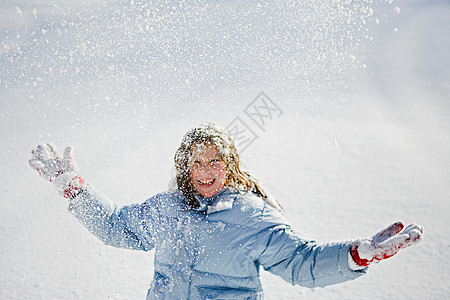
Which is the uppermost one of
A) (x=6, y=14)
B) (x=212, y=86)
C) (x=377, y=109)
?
(x=6, y=14)

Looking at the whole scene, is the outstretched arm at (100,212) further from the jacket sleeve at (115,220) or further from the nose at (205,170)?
the nose at (205,170)

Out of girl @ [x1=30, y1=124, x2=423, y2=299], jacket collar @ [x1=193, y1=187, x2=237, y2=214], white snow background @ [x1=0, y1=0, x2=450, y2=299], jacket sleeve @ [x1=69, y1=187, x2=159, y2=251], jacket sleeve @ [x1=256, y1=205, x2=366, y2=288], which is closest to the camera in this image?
jacket sleeve @ [x1=256, y1=205, x2=366, y2=288]

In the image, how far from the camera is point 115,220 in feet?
5.70

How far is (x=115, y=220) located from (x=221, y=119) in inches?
86.0

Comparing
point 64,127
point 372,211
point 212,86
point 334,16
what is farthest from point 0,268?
point 334,16

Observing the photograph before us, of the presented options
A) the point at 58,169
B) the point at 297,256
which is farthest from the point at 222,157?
the point at 58,169

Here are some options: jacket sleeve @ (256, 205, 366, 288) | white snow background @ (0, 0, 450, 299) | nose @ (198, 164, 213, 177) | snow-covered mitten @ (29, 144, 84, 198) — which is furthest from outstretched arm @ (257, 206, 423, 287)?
white snow background @ (0, 0, 450, 299)

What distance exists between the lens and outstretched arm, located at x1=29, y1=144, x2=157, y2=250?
1.72 meters

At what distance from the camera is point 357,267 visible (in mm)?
1302

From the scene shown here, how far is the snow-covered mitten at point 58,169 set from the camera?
1750 mm

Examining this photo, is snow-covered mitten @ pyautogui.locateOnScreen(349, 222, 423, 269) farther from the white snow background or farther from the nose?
the white snow background

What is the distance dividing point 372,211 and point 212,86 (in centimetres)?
198

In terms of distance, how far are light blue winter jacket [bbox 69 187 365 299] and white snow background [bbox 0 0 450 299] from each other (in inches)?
31.6

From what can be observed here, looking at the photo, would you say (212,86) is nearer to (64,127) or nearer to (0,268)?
(64,127)
